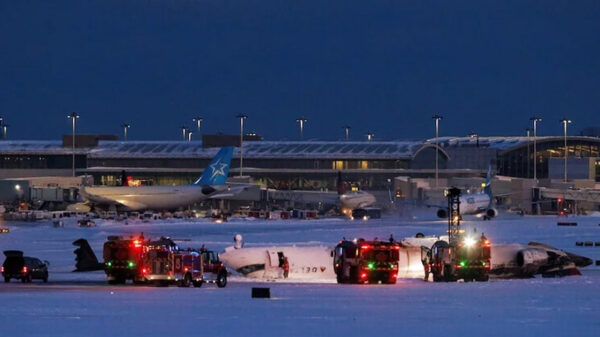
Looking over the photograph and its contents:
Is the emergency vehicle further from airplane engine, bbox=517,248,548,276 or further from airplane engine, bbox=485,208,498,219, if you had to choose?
airplane engine, bbox=485,208,498,219

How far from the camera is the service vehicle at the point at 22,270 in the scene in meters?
45.1

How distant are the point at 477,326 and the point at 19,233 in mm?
58896

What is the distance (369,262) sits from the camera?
43.6m

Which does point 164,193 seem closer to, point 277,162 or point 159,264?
point 277,162

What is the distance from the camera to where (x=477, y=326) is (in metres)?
26.8

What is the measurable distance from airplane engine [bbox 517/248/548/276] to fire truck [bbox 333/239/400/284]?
811 centimetres

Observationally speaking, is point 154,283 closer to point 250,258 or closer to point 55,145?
point 250,258

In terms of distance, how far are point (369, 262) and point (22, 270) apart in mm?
13960

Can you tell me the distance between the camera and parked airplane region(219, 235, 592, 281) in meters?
49.4

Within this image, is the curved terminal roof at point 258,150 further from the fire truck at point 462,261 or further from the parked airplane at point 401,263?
the fire truck at point 462,261

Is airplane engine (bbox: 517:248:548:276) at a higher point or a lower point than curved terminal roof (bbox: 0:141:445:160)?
lower

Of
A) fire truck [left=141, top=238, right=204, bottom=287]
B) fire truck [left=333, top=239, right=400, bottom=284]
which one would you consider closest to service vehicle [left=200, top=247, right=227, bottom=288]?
fire truck [left=141, top=238, right=204, bottom=287]

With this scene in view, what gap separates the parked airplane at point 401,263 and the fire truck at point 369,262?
15.7ft

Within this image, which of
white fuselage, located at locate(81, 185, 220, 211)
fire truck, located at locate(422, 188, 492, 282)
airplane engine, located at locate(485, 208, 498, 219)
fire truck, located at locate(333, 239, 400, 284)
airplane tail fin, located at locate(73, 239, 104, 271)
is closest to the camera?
fire truck, located at locate(333, 239, 400, 284)
